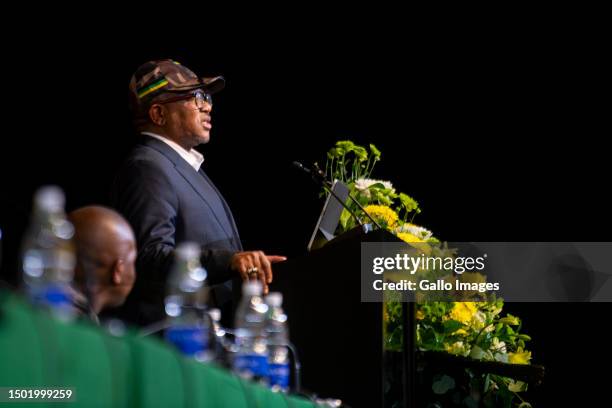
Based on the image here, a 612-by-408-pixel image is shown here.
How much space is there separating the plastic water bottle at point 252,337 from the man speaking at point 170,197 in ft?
0.28

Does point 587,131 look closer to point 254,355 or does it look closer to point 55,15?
point 55,15

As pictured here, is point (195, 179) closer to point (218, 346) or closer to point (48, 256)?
point (218, 346)

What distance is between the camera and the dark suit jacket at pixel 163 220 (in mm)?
2156

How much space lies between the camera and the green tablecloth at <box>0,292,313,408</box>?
79 centimetres

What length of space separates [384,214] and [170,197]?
0.66m

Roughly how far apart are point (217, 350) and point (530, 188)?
2.92 meters

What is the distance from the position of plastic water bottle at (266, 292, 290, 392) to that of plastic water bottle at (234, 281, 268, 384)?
23mm

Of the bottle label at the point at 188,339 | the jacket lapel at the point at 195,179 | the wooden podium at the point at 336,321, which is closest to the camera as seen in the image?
the bottle label at the point at 188,339

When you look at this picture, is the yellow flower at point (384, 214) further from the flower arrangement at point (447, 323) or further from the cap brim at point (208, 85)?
the cap brim at point (208, 85)

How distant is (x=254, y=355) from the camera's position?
5.99 ft

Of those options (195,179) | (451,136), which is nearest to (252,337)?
(195,179)

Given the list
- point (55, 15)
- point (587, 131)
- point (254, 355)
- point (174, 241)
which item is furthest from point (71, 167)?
point (587, 131)

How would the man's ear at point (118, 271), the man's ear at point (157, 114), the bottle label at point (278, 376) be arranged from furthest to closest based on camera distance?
the man's ear at point (157, 114), the bottle label at point (278, 376), the man's ear at point (118, 271)

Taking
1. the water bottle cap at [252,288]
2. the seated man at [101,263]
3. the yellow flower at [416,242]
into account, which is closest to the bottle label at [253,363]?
the water bottle cap at [252,288]
